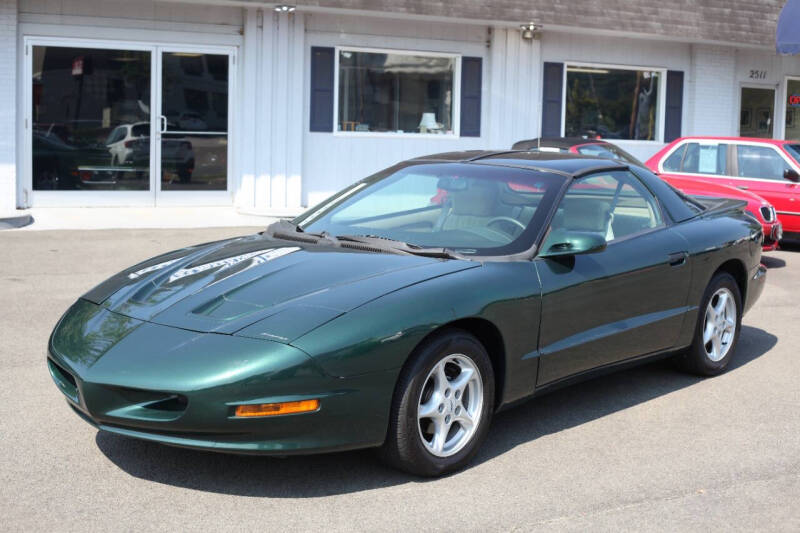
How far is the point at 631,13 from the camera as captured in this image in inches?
690

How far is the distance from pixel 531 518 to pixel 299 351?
113cm

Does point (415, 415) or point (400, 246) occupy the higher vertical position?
point (400, 246)

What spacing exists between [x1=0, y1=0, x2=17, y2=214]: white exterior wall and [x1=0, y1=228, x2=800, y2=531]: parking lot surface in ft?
29.3

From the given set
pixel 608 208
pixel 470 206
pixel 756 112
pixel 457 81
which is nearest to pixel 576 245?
pixel 470 206

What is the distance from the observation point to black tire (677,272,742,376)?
620cm

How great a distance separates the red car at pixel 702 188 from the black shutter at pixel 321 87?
3.71 meters

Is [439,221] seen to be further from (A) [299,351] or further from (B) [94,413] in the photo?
(B) [94,413]

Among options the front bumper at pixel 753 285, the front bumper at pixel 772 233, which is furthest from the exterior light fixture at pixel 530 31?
the front bumper at pixel 753 285

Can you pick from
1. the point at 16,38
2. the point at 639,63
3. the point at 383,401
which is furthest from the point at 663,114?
the point at 383,401

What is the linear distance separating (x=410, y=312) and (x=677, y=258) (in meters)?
2.26

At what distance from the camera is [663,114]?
1922cm

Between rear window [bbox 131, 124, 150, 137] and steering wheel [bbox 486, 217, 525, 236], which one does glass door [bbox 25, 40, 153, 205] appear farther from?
steering wheel [bbox 486, 217, 525, 236]

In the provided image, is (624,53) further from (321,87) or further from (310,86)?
(310,86)

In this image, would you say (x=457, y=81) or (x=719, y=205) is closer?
(x=719, y=205)
